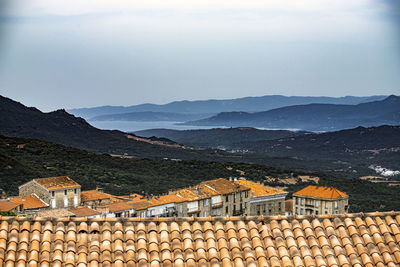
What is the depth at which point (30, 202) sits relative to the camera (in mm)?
41656

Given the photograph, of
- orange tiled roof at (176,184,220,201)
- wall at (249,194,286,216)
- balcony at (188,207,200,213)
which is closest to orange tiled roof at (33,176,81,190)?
orange tiled roof at (176,184,220,201)

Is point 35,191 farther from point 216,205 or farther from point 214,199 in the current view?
point 216,205

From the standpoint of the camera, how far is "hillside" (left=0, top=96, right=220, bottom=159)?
4946 inches

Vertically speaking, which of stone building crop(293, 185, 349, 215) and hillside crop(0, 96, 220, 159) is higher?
hillside crop(0, 96, 220, 159)

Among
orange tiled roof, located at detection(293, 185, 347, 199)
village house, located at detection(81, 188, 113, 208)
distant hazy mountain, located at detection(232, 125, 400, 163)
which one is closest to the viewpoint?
village house, located at detection(81, 188, 113, 208)

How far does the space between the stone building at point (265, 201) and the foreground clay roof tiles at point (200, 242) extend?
140 ft

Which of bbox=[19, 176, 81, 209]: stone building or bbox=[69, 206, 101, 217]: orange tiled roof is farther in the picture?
bbox=[19, 176, 81, 209]: stone building

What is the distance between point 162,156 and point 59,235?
Result: 11323cm

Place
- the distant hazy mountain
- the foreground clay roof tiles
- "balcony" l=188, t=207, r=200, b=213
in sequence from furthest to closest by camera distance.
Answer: the distant hazy mountain, "balcony" l=188, t=207, r=200, b=213, the foreground clay roof tiles

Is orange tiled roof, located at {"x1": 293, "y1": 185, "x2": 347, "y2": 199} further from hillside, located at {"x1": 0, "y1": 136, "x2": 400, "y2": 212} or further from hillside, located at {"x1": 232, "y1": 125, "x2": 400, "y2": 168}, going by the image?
hillside, located at {"x1": 232, "y1": 125, "x2": 400, "y2": 168}

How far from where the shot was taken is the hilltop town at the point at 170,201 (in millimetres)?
39438

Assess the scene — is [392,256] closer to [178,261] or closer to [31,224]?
[178,261]

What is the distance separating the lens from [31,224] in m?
8.51

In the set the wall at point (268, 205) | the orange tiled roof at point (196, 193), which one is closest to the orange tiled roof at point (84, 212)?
the orange tiled roof at point (196, 193)
